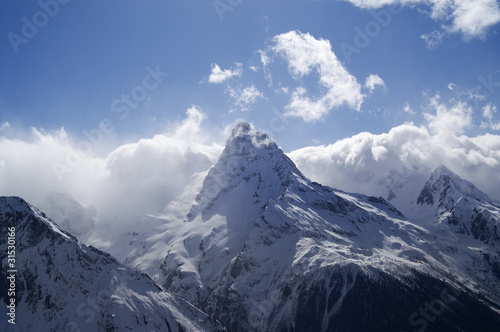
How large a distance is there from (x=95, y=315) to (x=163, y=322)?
30.6 meters

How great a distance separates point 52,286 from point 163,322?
179 feet

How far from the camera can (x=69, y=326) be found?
187125 mm

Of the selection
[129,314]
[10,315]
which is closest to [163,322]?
[129,314]

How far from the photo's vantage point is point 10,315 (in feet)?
611

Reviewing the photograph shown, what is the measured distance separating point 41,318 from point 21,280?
21910 mm

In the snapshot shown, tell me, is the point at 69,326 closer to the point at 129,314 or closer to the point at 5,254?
the point at 129,314

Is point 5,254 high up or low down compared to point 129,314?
up

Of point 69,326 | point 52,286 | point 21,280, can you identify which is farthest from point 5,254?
point 69,326

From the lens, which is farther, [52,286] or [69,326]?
[52,286]

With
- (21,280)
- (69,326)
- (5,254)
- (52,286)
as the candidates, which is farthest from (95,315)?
(5,254)

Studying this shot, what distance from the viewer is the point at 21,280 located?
19800 centimetres

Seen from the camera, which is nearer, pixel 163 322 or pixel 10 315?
pixel 10 315

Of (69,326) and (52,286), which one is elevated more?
(52,286)

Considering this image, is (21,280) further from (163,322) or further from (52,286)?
(163,322)
